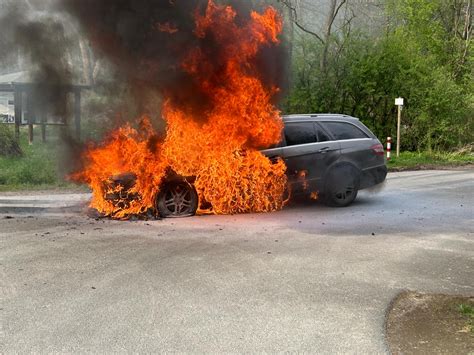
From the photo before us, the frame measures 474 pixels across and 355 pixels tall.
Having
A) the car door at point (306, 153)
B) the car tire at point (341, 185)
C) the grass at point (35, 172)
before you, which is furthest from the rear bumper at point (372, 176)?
the grass at point (35, 172)

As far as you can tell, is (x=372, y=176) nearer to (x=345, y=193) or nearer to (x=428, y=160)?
(x=345, y=193)

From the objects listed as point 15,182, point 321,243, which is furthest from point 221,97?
point 15,182

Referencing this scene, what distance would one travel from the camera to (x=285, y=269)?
601 centimetres

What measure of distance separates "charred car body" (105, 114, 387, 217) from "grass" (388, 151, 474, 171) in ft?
25.2

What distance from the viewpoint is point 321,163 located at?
392 inches

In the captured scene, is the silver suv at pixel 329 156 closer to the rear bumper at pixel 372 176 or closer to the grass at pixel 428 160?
the rear bumper at pixel 372 176

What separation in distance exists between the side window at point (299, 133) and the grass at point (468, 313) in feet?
17.9

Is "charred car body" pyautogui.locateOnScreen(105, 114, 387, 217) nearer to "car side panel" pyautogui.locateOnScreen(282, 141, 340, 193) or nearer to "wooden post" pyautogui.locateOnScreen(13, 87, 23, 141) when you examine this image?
"car side panel" pyautogui.locateOnScreen(282, 141, 340, 193)

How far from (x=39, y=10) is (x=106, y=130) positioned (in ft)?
8.93

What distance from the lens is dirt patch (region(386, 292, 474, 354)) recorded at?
3938mm

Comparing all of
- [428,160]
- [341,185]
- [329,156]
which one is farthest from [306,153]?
[428,160]

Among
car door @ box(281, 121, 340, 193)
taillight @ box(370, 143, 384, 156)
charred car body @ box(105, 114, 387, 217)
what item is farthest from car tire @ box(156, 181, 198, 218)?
taillight @ box(370, 143, 384, 156)

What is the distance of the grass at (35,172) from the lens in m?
11.5

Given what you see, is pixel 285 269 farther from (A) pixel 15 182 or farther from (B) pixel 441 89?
(B) pixel 441 89
